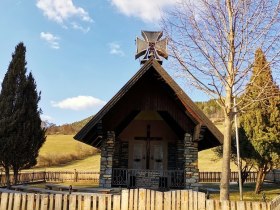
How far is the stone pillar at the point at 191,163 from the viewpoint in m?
15.7

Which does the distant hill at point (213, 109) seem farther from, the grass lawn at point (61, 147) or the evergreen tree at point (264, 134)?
the grass lawn at point (61, 147)

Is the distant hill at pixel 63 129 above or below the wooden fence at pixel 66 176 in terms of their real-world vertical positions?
above

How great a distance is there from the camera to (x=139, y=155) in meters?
18.8

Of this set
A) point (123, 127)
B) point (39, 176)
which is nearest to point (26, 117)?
point (123, 127)

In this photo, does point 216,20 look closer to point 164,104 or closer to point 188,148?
point 164,104

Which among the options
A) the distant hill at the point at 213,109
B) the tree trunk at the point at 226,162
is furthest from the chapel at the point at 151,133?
the tree trunk at the point at 226,162

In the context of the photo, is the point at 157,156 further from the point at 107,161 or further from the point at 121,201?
the point at 121,201

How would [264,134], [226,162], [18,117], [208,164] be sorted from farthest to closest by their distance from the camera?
[208,164], [18,117], [264,134], [226,162]

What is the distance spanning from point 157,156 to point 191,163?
10.6ft

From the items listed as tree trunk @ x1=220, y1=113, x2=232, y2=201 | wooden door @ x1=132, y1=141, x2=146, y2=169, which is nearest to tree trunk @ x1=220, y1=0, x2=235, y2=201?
tree trunk @ x1=220, y1=113, x2=232, y2=201

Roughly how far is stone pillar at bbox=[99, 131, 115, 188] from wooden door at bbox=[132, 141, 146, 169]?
2.81 m

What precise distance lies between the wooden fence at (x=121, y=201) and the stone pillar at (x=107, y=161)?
680 cm

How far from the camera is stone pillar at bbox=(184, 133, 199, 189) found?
15742 millimetres

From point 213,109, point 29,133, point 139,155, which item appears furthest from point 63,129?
point 139,155
